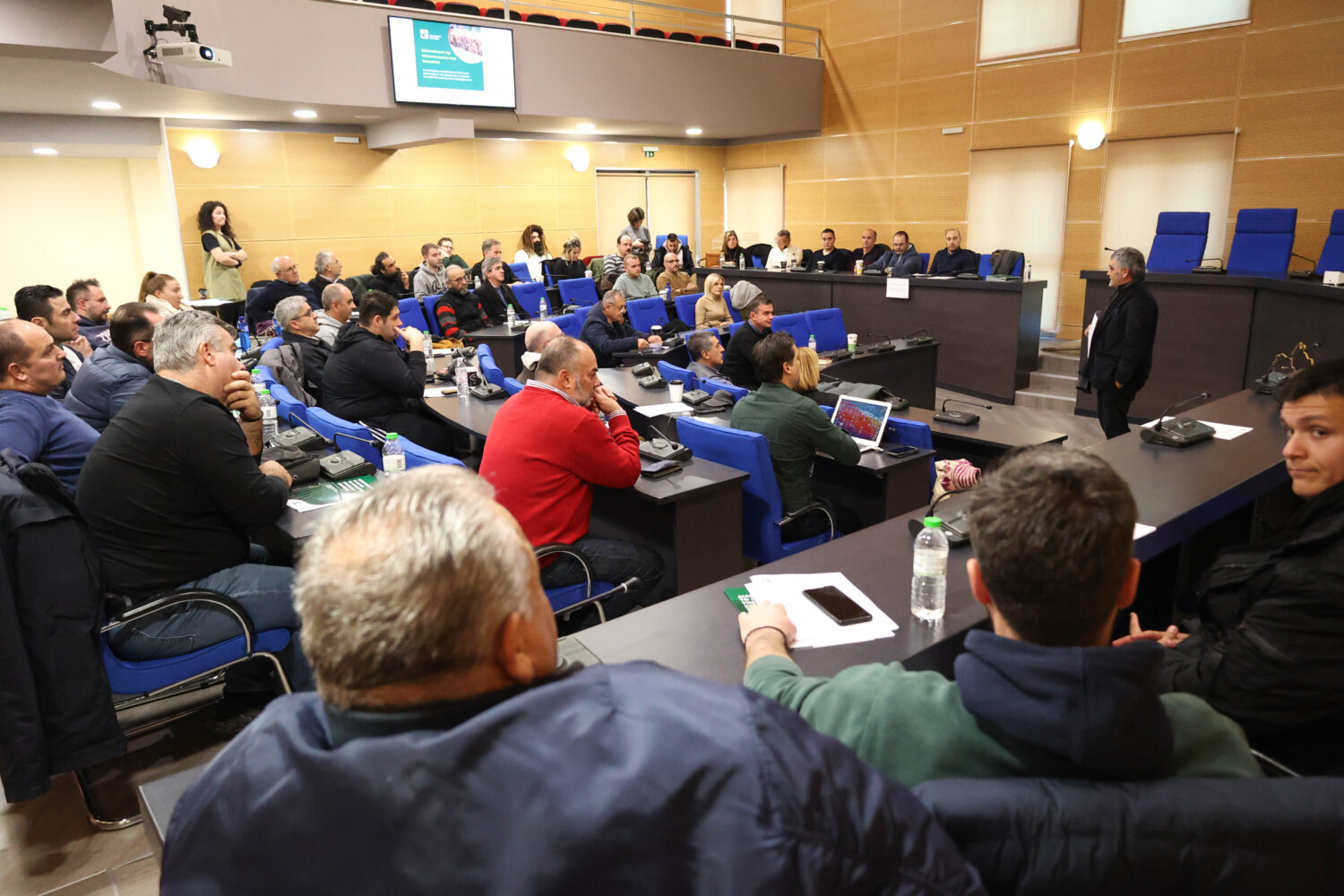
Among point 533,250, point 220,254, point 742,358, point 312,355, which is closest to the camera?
point 312,355

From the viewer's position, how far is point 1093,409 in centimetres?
748

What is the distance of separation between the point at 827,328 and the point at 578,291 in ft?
10.4

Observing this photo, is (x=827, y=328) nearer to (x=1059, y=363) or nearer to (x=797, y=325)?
(x=797, y=325)

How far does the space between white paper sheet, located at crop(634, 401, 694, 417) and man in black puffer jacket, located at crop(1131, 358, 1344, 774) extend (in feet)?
9.58

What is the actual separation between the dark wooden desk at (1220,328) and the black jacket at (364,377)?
15.7 feet

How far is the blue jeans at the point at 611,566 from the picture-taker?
10.2 feet

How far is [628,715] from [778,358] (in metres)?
2.96

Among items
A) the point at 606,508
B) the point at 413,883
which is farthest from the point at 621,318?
the point at 413,883

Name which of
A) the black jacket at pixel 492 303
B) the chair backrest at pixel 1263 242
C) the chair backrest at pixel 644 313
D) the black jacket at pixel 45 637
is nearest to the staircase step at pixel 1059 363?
the chair backrest at pixel 1263 242

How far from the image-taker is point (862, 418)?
4.00 metres

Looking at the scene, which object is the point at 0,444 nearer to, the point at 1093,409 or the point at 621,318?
the point at 621,318

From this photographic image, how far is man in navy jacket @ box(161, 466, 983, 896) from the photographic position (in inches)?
29.2

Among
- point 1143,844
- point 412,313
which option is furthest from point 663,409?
point 412,313

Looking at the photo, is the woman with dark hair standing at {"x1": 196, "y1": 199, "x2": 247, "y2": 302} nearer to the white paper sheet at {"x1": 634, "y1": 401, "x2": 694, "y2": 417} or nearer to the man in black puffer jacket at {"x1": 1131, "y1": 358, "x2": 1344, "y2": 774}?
the white paper sheet at {"x1": 634, "y1": 401, "x2": 694, "y2": 417}
